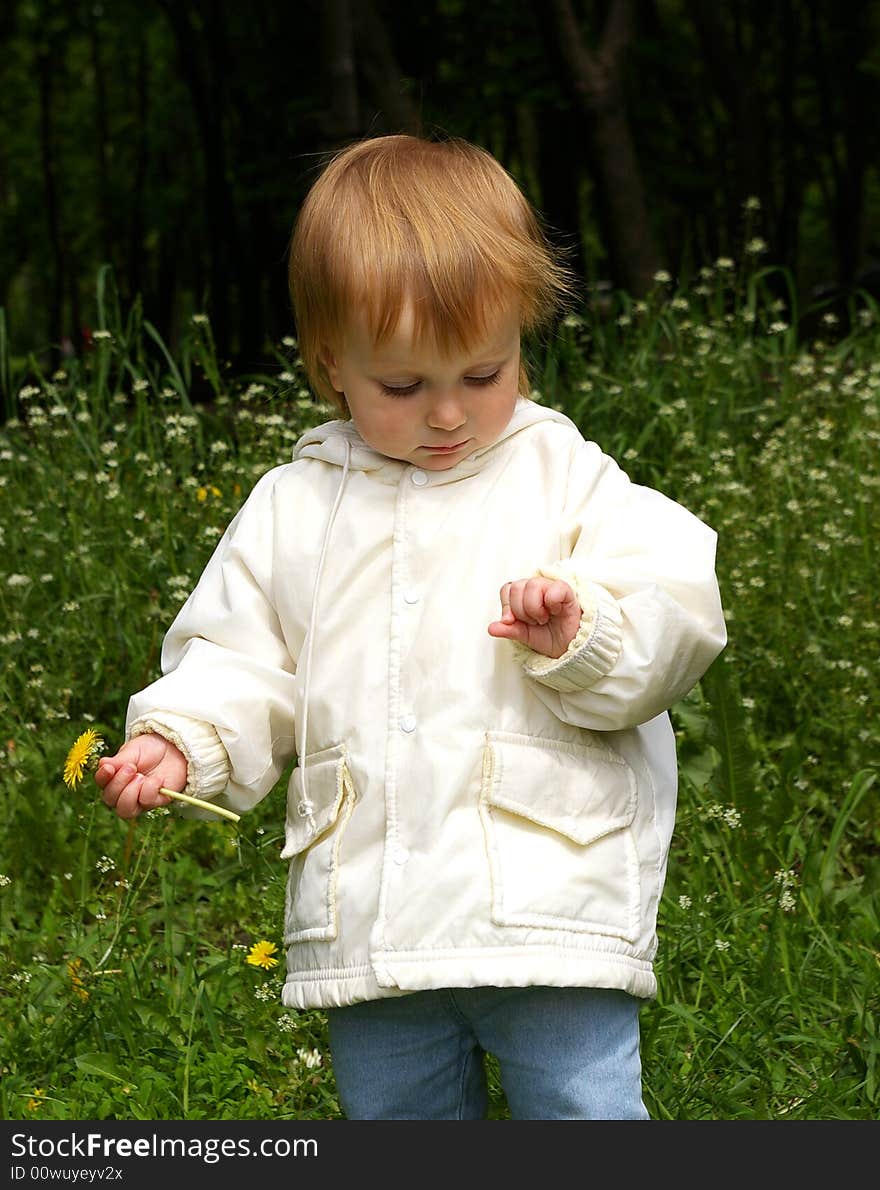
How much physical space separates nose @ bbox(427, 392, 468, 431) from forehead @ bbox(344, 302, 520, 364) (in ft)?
0.19

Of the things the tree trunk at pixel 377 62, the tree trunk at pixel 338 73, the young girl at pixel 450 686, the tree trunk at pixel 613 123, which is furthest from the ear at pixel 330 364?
the tree trunk at pixel 377 62

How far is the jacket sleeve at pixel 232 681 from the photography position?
2076 millimetres

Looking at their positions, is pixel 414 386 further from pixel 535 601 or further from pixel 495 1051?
pixel 495 1051

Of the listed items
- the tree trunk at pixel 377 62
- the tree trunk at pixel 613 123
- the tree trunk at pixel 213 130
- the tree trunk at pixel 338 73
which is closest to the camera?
the tree trunk at pixel 338 73

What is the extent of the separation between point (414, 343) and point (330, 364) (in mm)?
217

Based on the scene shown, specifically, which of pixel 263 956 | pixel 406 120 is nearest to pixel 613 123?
pixel 406 120

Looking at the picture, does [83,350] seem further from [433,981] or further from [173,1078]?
[433,981]

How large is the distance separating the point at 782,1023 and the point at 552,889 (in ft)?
3.57

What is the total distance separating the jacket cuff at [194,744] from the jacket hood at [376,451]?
17.2 inches

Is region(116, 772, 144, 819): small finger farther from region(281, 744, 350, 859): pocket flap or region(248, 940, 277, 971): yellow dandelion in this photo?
region(248, 940, 277, 971): yellow dandelion

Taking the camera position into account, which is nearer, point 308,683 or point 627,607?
point 627,607

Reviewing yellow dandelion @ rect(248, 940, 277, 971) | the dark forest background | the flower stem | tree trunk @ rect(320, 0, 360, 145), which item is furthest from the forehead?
tree trunk @ rect(320, 0, 360, 145)

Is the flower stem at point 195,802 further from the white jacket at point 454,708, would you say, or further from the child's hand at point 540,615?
the child's hand at point 540,615

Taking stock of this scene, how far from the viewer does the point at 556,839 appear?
77.9 inches
